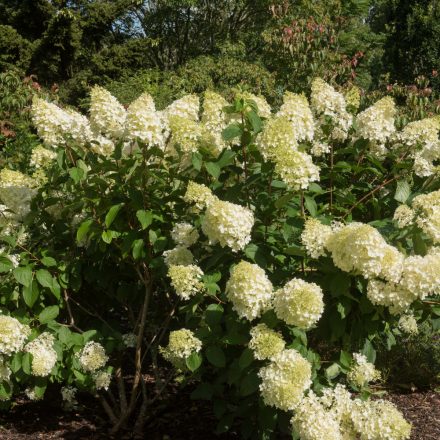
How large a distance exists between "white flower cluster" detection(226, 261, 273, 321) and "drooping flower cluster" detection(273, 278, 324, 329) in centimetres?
8

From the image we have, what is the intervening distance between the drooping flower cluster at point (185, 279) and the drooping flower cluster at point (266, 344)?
36cm

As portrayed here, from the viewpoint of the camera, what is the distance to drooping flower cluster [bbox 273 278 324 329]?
2.21 metres

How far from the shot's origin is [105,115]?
2871 millimetres

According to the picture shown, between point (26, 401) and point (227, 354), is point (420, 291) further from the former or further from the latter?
point (26, 401)

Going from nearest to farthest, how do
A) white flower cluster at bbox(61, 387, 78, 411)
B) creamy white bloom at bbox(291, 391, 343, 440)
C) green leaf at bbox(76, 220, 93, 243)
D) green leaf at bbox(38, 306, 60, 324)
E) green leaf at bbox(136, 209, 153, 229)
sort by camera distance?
creamy white bloom at bbox(291, 391, 343, 440) < green leaf at bbox(136, 209, 153, 229) < green leaf at bbox(76, 220, 93, 243) < green leaf at bbox(38, 306, 60, 324) < white flower cluster at bbox(61, 387, 78, 411)

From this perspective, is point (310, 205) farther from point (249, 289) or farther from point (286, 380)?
point (286, 380)

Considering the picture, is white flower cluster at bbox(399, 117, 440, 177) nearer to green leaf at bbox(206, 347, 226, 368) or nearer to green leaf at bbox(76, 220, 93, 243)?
green leaf at bbox(206, 347, 226, 368)

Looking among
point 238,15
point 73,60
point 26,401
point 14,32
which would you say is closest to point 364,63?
point 238,15

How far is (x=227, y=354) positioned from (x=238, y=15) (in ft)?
A: 63.3

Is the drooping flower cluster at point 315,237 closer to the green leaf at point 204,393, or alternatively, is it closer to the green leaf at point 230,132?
the green leaf at point 230,132

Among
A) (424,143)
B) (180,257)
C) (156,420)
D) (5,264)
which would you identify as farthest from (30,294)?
(424,143)

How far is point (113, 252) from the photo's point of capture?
3180 millimetres

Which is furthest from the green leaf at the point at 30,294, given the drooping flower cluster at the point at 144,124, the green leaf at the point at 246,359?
the green leaf at the point at 246,359

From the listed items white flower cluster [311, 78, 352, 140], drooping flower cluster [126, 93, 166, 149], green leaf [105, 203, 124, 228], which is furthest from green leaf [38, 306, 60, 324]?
white flower cluster [311, 78, 352, 140]
